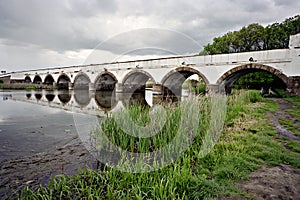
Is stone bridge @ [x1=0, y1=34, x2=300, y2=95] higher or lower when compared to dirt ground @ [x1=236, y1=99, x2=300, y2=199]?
higher

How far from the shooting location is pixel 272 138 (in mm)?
5070

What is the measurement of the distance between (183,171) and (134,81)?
96.5 ft

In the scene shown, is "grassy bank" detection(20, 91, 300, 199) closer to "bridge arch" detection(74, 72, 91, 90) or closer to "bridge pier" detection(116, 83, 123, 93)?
"bridge pier" detection(116, 83, 123, 93)

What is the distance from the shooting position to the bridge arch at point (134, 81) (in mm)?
27791

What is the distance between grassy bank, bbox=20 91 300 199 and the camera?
9.07 ft

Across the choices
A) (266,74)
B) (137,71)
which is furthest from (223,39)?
(137,71)

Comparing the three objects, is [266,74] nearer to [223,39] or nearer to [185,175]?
[223,39]

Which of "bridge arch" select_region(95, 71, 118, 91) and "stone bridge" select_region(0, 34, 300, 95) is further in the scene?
"bridge arch" select_region(95, 71, 118, 91)

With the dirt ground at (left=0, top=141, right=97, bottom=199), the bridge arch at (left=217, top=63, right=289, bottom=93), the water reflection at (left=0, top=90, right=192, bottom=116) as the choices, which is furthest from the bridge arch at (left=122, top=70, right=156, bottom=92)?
the dirt ground at (left=0, top=141, right=97, bottom=199)

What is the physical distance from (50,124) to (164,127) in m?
6.00

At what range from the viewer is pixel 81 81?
3803 cm

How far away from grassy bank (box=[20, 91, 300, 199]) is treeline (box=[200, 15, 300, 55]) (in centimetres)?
2788

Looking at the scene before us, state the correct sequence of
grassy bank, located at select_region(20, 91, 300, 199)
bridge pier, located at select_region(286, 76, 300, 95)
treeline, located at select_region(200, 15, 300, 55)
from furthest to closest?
treeline, located at select_region(200, 15, 300, 55)
bridge pier, located at select_region(286, 76, 300, 95)
grassy bank, located at select_region(20, 91, 300, 199)

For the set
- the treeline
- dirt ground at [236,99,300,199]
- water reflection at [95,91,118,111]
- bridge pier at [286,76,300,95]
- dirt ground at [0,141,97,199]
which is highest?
the treeline
